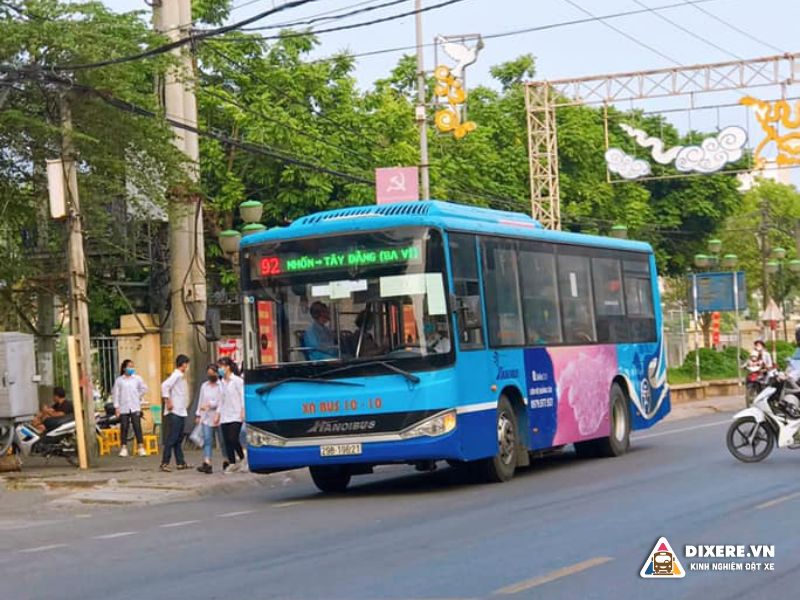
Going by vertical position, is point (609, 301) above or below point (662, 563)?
above

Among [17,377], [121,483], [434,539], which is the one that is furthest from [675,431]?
[434,539]

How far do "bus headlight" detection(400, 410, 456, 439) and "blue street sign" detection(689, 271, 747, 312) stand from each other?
1122 inches

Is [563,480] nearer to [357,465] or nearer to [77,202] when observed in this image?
[357,465]

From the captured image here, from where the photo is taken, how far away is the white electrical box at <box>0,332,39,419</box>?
960 inches

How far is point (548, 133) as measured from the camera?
40.7 meters

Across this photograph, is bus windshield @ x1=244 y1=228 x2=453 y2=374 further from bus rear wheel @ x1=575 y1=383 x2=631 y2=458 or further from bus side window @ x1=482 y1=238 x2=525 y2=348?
bus rear wheel @ x1=575 y1=383 x2=631 y2=458

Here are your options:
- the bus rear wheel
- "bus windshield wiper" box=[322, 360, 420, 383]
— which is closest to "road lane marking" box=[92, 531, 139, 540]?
"bus windshield wiper" box=[322, 360, 420, 383]

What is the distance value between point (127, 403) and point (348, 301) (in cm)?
1057

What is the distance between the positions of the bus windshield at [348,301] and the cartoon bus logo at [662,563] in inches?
258

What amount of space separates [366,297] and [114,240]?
14.6m

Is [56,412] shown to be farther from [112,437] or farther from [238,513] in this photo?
[238,513]

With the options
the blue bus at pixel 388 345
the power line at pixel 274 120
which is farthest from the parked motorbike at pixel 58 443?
the power line at pixel 274 120

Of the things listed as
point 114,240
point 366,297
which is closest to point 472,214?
point 366,297

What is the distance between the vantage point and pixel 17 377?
2461 centimetres
